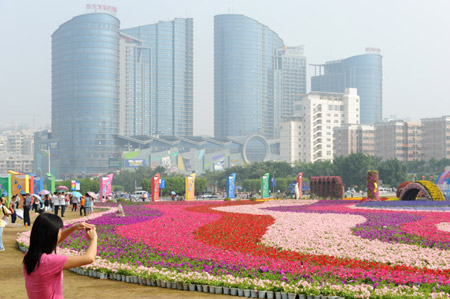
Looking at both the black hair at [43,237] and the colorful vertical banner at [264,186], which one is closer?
the black hair at [43,237]

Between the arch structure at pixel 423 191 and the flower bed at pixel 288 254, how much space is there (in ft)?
55.8

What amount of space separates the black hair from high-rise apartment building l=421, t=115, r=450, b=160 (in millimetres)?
180917

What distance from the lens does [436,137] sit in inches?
7101

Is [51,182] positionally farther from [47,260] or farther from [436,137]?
[436,137]

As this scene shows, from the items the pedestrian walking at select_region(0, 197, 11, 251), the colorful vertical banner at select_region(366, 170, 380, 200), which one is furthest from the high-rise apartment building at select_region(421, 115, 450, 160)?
the pedestrian walking at select_region(0, 197, 11, 251)

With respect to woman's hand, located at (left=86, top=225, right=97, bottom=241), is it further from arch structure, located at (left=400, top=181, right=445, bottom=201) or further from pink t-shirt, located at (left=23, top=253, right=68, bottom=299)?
arch structure, located at (left=400, top=181, right=445, bottom=201)

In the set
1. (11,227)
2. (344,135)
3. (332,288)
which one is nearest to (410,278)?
(332,288)

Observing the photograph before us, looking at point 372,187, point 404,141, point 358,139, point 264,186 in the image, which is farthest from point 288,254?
point 358,139

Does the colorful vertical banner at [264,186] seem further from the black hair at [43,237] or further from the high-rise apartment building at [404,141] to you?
the high-rise apartment building at [404,141]

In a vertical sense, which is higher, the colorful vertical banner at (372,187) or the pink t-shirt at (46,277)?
the pink t-shirt at (46,277)

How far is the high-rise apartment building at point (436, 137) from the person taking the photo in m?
177

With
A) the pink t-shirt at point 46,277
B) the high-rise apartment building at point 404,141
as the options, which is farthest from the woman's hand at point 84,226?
the high-rise apartment building at point 404,141

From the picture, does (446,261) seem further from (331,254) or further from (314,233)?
(314,233)

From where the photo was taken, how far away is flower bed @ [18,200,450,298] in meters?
13.6
